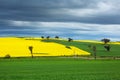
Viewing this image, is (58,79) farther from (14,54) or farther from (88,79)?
(14,54)

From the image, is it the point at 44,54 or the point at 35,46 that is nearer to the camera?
the point at 44,54

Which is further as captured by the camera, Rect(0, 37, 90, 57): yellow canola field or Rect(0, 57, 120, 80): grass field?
Rect(0, 37, 90, 57): yellow canola field

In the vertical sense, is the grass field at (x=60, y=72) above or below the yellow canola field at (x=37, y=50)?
above

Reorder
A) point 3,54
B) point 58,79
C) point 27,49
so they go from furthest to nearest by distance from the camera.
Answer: point 27,49 < point 3,54 < point 58,79

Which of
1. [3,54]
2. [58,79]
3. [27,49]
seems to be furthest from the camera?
[27,49]

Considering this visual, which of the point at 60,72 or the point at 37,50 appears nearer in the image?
the point at 60,72

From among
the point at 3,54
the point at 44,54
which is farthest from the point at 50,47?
the point at 3,54

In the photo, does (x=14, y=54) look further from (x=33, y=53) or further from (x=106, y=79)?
(x=106, y=79)

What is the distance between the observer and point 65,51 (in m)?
135

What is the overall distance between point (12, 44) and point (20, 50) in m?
11.3

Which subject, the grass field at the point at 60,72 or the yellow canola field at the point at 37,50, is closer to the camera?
the grass field at the point at 60,72

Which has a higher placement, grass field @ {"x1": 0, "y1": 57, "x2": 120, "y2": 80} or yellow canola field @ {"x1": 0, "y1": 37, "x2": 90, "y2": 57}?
grass field @ {"x1": 0, "y1": 57, "x2": 120, "y2": 80}

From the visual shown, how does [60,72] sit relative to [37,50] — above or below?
above

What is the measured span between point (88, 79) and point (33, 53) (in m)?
89.9
